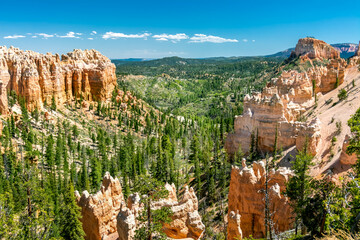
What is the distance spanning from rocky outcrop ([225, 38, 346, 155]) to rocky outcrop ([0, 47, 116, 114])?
201 ft

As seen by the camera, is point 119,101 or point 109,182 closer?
point 109,182

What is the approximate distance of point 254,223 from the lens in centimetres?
2839

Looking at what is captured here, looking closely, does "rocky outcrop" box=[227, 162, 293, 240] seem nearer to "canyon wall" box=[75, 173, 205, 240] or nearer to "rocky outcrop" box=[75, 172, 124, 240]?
"canyon wall" box=[75, 173, 205, 240]

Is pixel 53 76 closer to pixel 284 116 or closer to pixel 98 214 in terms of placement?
pixel 98 214

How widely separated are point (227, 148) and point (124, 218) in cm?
3514

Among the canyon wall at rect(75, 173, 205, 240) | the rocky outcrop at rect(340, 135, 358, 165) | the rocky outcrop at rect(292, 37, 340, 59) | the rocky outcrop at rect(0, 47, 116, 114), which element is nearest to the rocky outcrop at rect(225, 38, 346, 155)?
the rocky outcrop at rect(340, 135, 358, 165)


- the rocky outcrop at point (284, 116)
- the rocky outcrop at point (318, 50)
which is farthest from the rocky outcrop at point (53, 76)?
the rocky outcrop at point (318, 50)

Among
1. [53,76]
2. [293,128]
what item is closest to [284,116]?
[293,128]

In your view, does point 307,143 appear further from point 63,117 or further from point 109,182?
point 63,117

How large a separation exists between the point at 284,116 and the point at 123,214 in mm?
34312

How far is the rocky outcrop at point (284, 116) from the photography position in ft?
133

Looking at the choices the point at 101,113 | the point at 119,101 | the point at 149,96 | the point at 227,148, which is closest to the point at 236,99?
the point at 149,96

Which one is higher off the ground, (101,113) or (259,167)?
(259,167)

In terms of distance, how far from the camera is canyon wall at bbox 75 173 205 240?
19.5m
